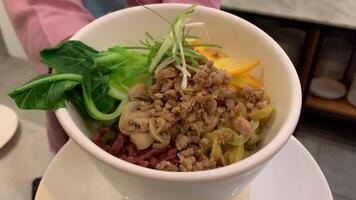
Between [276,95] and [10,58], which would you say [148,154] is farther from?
[10,58]

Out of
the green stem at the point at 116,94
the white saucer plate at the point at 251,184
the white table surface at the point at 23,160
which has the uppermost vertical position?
the green stem at the point at 116,94

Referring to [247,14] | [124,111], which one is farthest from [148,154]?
[247,14]

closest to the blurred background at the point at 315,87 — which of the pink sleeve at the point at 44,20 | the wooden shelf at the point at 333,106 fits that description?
the wooden shelf at the point at 333,106

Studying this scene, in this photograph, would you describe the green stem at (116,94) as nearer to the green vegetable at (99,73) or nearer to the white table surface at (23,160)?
the green vegetable at (99,73)

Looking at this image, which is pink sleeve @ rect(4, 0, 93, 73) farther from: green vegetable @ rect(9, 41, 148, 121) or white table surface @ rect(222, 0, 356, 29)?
white table surface @ rect(222, 0, 356, 29)

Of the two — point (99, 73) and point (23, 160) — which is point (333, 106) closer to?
point (23, 160)

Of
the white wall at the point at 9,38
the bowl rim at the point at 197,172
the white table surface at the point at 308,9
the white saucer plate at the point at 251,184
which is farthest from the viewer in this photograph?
the white wall at the point at 9,38

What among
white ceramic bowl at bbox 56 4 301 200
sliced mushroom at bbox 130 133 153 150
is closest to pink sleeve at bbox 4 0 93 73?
white ceramic bowl at bbox 56 4 301 200
